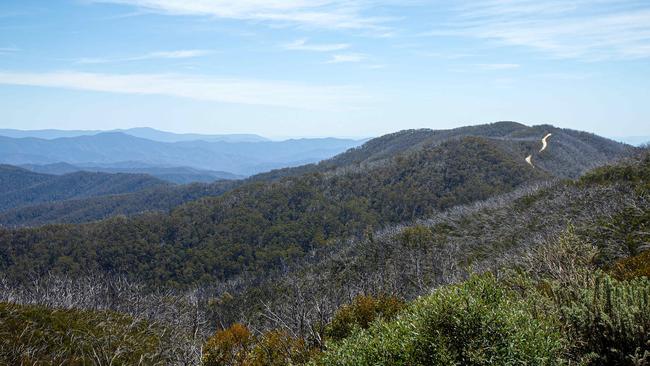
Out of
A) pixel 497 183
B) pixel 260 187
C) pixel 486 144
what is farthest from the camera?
pixel 260 187

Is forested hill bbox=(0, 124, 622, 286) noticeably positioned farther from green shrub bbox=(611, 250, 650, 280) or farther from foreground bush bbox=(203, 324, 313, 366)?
green shrub bbox=(611, 250, 650, 280)

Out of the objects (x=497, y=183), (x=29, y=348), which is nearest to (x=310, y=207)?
(x=497, y=183)

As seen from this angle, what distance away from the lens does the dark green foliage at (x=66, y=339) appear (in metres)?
24.5

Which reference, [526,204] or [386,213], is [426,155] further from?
[526,204]

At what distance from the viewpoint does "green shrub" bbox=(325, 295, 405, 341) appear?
16188 millimetres

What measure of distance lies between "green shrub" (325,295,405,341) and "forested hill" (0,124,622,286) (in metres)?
88.4

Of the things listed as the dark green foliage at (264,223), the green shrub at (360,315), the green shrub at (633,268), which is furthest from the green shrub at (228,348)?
the dark green foliage at (264,223)

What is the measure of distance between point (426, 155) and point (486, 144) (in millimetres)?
17796

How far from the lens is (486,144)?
134 m

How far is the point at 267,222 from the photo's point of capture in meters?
122

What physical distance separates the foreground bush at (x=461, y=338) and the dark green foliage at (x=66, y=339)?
16.4 metres

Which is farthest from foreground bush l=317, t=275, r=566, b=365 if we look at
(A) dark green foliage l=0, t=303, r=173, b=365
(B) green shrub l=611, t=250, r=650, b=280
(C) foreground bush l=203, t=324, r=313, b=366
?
(A) dark green foliage l=0, t=303, r=173, b=365

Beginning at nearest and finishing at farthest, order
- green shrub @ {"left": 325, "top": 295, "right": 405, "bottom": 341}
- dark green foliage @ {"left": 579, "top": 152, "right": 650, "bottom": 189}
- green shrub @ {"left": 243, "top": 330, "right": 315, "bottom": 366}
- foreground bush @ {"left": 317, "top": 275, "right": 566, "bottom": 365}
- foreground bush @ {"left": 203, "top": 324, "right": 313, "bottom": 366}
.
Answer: foreground bush @ {"left": 317, "top": 275, "right": 566, "bottom": 365} < green shrub @ {"left": 243, "top": 330, "right": 315, "bottom": 366} < foreground bush @ {"left": 203, "top": 324, "right": 313, "bottom": 366} < green shrub @ {"left": 325, "top": 295, "right": 405, "bottom": 341} < dark green foliage @ {"left": 579, "top": 152, "right": 650, "bottom": 189}

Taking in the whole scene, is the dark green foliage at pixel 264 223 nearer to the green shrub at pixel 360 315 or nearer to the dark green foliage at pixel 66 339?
the dark green foliage at pixel 66 339
